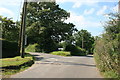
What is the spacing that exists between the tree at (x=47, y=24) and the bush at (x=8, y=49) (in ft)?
58.2

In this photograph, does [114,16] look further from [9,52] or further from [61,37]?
[61,37]

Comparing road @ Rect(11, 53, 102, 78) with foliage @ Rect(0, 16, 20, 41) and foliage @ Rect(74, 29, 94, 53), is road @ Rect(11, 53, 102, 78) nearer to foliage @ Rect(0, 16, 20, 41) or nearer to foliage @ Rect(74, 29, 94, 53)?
foliage @ Rect(0, 16, 20, 41)

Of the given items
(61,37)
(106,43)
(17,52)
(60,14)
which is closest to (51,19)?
(60,14)

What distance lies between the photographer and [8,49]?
2266cm

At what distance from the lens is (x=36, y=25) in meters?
42.6

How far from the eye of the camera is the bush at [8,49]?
2171 cm

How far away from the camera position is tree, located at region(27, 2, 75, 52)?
42875 mm

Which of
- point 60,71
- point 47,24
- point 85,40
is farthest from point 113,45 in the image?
point 85,40

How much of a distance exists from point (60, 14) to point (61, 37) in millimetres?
6137

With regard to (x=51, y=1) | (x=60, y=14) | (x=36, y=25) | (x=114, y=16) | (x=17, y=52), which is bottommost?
(x=17, y=52)

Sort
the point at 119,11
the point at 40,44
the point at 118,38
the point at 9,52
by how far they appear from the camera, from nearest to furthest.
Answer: the point at 118,38
the point at 119,11
the point at 9,52
the point at 40,44

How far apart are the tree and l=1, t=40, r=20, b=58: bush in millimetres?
17727

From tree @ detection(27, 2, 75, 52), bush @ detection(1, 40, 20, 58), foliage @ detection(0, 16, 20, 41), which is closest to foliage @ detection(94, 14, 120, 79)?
bush @ detection(1, 40, 20, 58)

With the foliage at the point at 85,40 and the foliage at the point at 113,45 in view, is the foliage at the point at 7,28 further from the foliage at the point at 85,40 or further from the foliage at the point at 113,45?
the foliage at the point at 85,40
